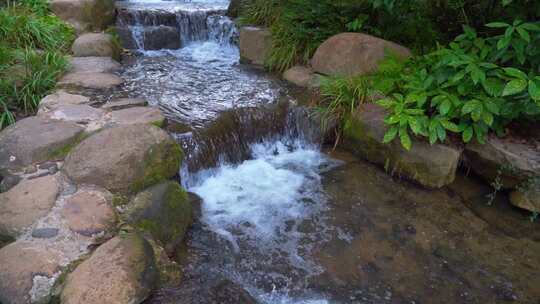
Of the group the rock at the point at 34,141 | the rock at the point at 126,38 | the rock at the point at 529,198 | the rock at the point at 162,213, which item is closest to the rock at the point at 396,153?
the rock at the point at 529,198

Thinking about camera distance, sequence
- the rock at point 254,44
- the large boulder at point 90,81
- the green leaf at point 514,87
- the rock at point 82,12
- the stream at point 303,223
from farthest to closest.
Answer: the rock at point 82,12
the rock at point 254,44
the large boulder at point 90,81
the green leaf at point 514,87
the stream at point 303,223

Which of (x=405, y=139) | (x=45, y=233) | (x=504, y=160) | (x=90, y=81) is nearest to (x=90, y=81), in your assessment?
(x=90, y=81)

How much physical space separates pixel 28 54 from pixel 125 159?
7.45 ft

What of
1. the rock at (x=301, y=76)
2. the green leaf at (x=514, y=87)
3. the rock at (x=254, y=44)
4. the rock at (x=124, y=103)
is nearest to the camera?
the green leaf at (x=514, y=87)

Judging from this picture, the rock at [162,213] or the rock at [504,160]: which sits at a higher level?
the rock at [504,160]

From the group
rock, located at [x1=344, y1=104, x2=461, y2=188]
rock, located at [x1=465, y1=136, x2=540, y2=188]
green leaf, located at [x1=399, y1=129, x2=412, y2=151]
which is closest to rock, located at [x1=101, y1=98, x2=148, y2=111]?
rock, located at [x1=344, y1=104, x2=461, y2=188]

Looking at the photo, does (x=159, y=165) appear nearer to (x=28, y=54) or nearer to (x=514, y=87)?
(x=28, y=54)

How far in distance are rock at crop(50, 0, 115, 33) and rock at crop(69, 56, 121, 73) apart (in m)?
→ 1.13

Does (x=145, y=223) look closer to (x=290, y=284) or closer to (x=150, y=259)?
(x=150, y=259)

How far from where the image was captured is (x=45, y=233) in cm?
256

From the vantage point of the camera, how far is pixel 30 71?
4.29 meters

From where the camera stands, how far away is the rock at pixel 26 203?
261cm

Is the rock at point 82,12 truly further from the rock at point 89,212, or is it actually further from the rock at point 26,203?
the rock at point 89,212

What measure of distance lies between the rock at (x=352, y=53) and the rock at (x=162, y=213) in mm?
2691
